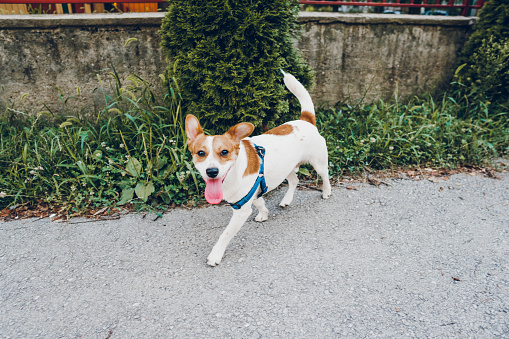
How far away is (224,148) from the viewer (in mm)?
2174

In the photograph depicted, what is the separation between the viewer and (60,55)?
13.3 ft

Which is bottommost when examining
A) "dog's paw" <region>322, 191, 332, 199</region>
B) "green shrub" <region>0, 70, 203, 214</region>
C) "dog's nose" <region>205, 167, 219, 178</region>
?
"dog's paw" <region>322, 191, 332, 199</region>

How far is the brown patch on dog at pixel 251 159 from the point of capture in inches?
96.3

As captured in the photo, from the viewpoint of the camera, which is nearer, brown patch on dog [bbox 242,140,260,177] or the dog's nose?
the dog's nose

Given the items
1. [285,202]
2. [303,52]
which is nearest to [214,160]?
[285,202]

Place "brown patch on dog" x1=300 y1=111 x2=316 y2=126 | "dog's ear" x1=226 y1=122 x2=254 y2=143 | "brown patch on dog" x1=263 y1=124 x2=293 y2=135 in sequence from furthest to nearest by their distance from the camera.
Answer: "brown patch on dog" x1=300 y1=111 x2=316 y2=126 < "brown patch on dog" x1=263 y1=124 x2=293 y2=135 < "dog's ear" x1=226 y1=122 x2=254 y2=143

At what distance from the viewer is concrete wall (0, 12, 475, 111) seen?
4.00 meters

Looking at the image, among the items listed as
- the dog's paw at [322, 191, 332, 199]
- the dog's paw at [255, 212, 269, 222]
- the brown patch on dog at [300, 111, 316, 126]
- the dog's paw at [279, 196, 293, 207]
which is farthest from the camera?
the dog's paw at [322, 191, 332, 199]

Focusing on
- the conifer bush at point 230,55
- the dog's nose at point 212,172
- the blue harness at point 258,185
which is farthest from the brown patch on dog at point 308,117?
the dog's nose at point 212,172

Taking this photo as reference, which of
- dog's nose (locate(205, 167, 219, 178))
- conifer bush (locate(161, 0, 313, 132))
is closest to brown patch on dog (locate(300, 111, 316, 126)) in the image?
conifer bush (locate(161, 0, 313, 132))

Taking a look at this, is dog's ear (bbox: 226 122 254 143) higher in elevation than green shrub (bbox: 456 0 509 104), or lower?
lower

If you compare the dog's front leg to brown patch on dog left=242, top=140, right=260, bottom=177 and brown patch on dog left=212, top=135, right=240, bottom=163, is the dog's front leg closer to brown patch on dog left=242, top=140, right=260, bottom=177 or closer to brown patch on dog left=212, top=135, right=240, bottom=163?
brown patch on dog left=242, top=140, right=260, bottom=177

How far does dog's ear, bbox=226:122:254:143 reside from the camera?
7.51 ft

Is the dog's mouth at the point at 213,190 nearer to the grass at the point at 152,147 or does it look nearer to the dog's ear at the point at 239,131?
the dog's ear at the point at 239,131
